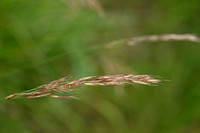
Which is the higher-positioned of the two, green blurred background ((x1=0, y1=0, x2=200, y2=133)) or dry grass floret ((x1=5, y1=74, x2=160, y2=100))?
green blurred background ((x1=0, y1=0, x2=200, y2=133))

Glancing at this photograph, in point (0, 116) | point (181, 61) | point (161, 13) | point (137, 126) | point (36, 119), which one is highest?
point (161, 13)

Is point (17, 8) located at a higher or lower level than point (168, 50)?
lower

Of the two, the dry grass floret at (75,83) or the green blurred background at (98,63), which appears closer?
the dry grass floret at (75,83)

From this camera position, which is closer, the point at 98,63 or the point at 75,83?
the point at 75,83

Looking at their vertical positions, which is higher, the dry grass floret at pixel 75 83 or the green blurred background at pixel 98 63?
the green blurred background at pixel 98 63

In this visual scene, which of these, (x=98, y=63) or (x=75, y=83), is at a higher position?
(x=98, y=63)

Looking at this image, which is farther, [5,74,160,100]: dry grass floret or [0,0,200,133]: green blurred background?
[0,0,200,133]: green blurred background

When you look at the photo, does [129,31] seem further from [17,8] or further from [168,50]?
[17,8]

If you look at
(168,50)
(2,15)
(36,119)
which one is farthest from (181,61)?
(2,15)
